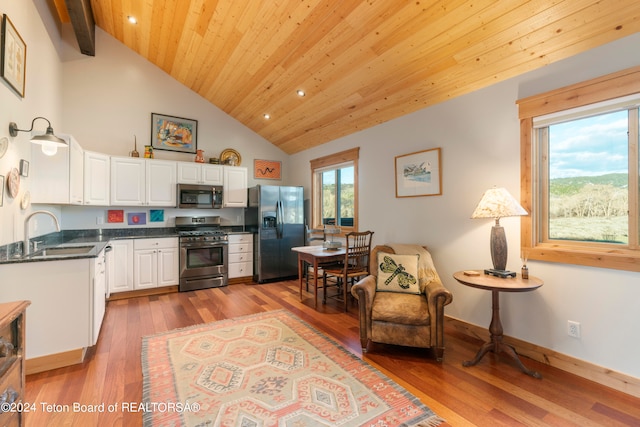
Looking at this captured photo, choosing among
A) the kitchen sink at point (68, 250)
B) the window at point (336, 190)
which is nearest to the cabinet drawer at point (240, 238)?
the window at point (336, 190)

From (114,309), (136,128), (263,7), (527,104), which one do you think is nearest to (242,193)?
(136,128)

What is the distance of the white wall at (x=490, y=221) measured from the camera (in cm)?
206

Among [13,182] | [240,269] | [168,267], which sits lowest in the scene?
[240,269]

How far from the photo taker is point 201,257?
15.6 ft

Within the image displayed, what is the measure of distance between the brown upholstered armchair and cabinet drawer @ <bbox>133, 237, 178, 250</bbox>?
3345 mm

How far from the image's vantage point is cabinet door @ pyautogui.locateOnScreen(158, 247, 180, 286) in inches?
176

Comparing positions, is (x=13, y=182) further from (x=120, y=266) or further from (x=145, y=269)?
(x=145, y=269)

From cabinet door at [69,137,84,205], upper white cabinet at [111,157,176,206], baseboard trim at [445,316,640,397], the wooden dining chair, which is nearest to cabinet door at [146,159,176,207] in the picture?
upper white cabinet at [111,157,176,206]

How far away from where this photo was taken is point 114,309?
3773 mm

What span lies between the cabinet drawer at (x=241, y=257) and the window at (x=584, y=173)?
4.16 metres

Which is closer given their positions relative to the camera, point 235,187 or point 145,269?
point 145,269

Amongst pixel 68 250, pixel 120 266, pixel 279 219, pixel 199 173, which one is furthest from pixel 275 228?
pixel 68 250

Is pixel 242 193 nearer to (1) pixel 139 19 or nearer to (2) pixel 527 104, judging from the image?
(1) pixel 139 19

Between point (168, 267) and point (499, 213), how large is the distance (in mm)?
4575
